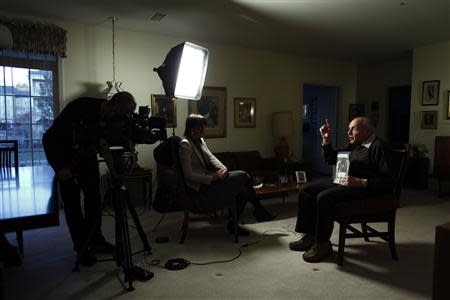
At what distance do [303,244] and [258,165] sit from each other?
253cm

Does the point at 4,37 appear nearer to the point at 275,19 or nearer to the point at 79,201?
the point at 79,201

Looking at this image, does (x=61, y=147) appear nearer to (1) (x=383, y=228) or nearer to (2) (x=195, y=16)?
(2) (x=195, y=16)

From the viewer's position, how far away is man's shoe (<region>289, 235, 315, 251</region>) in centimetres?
264

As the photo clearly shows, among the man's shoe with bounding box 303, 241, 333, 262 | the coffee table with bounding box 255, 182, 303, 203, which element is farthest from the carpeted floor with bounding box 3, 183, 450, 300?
the coffee table with bounding box 255, 182, 303, 203

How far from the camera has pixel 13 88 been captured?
3.63m

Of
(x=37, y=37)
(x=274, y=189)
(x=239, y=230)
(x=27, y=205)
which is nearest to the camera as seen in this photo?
(x=27, y=205)

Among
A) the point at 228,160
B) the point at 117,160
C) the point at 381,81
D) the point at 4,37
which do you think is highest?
the point at 381,81

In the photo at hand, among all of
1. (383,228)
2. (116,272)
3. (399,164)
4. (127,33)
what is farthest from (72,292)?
(127,33)

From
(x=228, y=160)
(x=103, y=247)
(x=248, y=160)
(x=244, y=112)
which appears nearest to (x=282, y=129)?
(x=244, y=112)

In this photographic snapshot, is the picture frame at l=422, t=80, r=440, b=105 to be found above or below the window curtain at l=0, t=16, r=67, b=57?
below

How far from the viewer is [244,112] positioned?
5277 millimetres

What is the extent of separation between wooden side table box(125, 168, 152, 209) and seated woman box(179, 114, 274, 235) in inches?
48.8

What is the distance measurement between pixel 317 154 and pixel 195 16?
417cm

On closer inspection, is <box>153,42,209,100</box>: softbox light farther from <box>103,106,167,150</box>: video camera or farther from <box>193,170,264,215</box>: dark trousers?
<box>193,170,264,215</box>: dark trousers
